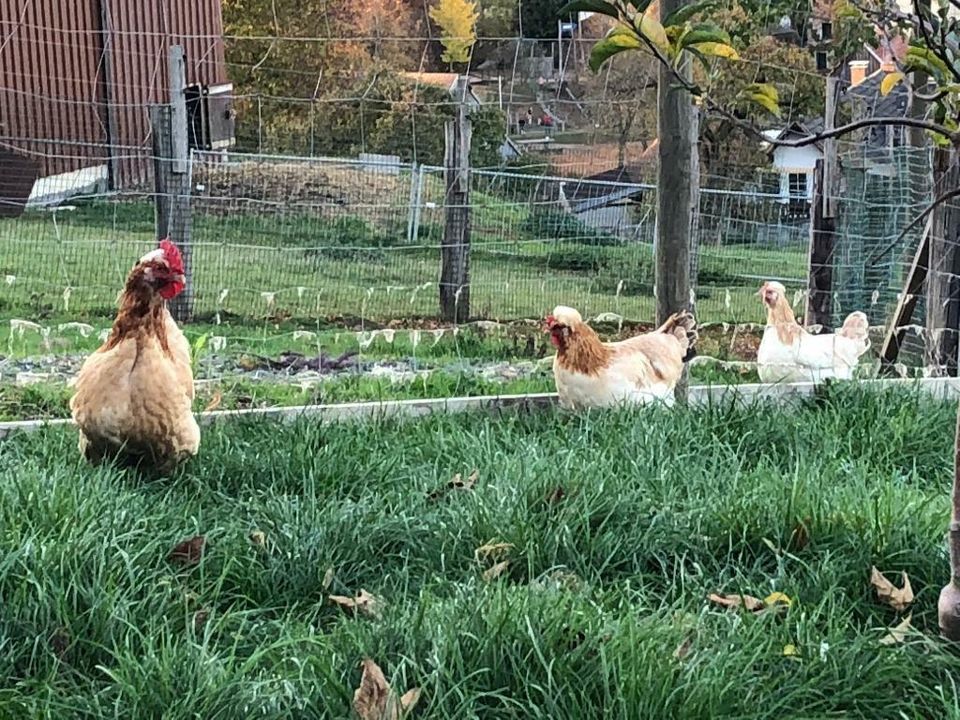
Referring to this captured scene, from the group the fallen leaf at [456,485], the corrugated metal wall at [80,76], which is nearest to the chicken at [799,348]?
the fallen leaf at [456,485]

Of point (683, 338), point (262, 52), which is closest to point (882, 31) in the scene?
point (683, 338)

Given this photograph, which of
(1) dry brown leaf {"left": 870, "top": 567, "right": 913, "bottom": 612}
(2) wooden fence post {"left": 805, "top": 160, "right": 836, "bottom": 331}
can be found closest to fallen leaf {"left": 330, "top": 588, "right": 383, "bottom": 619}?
(1) dry brown leaf {"left": 870, "top": 567, "right": 913, "bottom": 612}

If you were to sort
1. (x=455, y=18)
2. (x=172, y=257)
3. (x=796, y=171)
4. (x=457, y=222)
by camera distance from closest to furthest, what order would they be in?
(x=172, y=257) → (x=457, y=222) → (x=455, y=18) → (x=796, y=171)

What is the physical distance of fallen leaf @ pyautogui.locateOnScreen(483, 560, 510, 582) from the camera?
7.86 ft

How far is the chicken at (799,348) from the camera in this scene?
16.1 ft

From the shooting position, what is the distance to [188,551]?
2590 millimetres

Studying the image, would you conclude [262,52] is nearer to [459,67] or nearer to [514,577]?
[459,67]

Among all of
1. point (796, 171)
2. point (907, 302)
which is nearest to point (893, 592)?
point (907, 302)

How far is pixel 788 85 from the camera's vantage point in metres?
7.01

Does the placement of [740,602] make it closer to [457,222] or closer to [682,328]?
[682,328]

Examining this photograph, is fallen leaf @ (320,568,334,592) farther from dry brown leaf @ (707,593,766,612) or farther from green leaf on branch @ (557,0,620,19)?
green leaf on branch @ (557,0,620,19)

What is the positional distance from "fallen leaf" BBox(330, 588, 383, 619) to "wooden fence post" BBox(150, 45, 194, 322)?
3.80 meters

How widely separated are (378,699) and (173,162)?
461 cm

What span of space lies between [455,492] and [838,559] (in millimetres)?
1061
